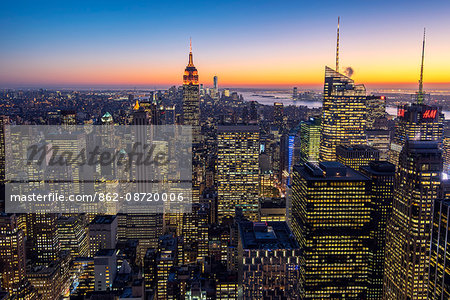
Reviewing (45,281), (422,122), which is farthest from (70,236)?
(422,122)

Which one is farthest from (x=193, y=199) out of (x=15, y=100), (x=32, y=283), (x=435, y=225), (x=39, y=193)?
(x=435, y=225)

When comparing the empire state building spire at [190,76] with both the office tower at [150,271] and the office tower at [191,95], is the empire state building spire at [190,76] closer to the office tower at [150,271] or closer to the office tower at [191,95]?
the office tower at [191,95]

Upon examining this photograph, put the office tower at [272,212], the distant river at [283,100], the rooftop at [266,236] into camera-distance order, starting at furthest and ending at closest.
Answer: the distant river at [283,100] → the office tower at [272,212] → the rooftop at [266,236]

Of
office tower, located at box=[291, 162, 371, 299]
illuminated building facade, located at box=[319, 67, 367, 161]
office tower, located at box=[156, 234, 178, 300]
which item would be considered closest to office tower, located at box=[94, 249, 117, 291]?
office tower, located at box=[156, 234, 178, 300]

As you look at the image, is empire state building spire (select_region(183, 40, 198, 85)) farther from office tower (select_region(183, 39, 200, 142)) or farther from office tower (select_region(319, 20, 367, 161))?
office tower (select_region(319, 20, 367, 161))

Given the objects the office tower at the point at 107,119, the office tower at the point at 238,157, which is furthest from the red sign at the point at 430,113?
the office tower at the point at 107,119

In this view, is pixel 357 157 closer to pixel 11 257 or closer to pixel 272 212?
pixel 272 212
